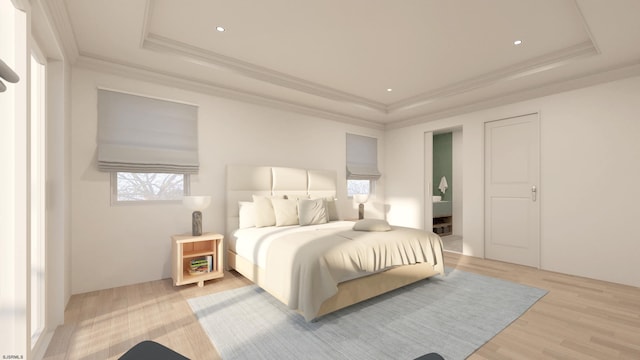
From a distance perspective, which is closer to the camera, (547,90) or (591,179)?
(591,179)

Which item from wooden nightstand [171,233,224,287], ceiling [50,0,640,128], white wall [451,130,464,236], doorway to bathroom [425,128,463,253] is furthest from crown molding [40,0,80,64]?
white wall [451,130,464,236]

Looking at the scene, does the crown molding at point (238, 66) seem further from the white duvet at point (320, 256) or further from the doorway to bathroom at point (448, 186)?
the doorway to bathroom at point (448, 186)

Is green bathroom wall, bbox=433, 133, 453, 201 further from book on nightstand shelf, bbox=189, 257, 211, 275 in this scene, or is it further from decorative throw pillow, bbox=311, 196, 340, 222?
book on nightstand shelf, bbox=189, 257, 211, 275

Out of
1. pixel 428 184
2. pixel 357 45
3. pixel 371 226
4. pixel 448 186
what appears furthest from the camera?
pixel 448 186

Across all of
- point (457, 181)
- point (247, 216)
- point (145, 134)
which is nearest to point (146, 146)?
point (145, 134)

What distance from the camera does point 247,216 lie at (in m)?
3.69

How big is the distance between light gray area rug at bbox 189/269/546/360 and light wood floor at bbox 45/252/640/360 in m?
0.12

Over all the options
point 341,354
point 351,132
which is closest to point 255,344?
point 341,354

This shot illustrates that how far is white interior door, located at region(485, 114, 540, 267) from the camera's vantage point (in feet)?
13.5

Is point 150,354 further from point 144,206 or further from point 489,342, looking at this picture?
point 144,206

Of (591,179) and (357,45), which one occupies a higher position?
(357,45)

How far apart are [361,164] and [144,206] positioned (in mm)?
3875

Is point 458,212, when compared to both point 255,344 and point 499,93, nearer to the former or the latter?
point 499,93

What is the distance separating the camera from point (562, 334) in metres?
2.24
